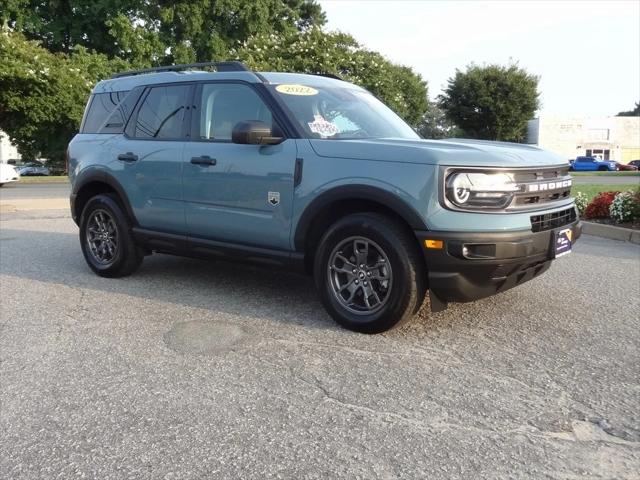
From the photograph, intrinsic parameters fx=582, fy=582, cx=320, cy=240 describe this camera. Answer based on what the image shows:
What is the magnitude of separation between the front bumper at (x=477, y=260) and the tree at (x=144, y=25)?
1315 inches

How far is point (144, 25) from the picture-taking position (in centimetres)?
3656

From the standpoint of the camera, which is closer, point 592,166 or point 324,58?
point 324,58

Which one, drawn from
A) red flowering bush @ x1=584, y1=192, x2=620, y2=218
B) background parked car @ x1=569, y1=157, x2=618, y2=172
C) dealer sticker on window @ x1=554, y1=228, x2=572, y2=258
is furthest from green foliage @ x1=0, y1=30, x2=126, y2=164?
background parked car @ x1=569, y1=157, x2=618, y2=172

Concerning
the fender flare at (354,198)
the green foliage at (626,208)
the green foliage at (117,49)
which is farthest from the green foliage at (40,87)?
the fender flare at (354,198)

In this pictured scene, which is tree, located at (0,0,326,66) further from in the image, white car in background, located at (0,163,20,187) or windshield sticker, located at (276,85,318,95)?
windshield sticker, located at (276,85,318,95)

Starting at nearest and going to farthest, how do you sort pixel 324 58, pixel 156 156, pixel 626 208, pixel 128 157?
pixel 156 156 < pixel 128 157 < pixel 626 208 < pixel 324 58

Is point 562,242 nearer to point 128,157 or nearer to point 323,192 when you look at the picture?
point 323,192

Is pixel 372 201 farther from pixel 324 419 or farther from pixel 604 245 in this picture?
pixel 604 245

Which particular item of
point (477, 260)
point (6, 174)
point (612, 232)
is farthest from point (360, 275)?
point (6, 174)

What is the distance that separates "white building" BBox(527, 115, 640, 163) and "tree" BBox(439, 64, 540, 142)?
16.5 m

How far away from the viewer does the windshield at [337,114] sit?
14.8ft

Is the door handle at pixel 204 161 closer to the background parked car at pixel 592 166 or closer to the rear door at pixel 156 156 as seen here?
the rear door at pixel 156 156

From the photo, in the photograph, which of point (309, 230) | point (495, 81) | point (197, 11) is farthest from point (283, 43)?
point (309, 230)

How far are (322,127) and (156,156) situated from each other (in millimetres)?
1673
